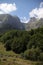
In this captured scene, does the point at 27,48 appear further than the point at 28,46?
Yes

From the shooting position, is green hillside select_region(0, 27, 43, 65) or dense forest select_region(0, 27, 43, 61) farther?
dense forest select_region(0, 27, 43, 61)

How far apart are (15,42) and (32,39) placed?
A: 394cm

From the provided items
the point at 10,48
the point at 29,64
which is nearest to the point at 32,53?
the point at 29,64

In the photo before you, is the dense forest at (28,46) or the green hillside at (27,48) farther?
the dense forest at (28,46)

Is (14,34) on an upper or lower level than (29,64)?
upper

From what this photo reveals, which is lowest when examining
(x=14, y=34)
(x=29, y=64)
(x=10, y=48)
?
(x=29, y=64)

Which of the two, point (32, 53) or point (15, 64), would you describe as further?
point (32, 53)

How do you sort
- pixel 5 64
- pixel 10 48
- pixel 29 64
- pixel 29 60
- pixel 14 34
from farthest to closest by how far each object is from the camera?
1. pixel 14 34
2. pixel 10 48
3. pixel 29 60
4. pixel 29 64
5. pixel 5 64

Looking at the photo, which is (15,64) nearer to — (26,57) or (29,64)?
(29,64)

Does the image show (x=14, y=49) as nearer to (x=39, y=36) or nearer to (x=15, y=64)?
(x=39, y=36)

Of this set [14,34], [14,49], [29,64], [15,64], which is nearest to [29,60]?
[29,64]

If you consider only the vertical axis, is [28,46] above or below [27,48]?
above

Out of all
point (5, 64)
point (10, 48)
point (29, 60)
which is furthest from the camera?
point (10, 48)

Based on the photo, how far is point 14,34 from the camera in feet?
165
